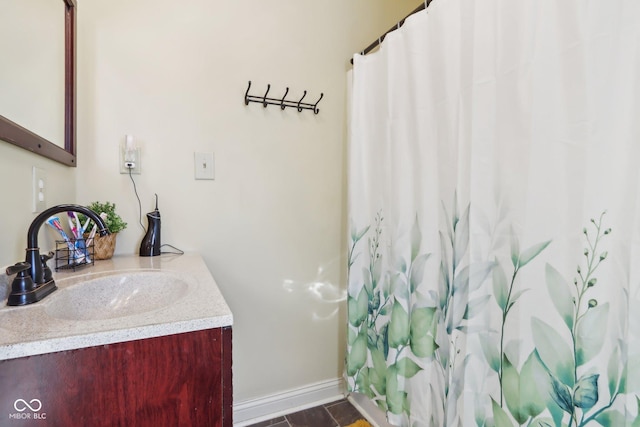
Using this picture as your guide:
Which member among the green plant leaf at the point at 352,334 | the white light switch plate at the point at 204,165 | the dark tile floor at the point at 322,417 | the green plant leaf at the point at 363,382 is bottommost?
the dark tile floor at the point at 322,417

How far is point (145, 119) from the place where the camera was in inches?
48.5

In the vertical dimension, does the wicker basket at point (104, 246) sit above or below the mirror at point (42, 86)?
below

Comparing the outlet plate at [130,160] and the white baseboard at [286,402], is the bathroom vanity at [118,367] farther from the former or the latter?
the white baseboard at [286,402]

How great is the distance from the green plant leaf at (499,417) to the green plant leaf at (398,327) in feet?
1.14

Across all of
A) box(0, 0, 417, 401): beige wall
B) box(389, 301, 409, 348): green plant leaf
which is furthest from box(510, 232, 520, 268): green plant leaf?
box(0, 0, 417, 401): beige wall

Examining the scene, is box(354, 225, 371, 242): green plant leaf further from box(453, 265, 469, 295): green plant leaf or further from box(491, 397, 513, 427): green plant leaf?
box(491, 397, 513, 427): green plant leaf

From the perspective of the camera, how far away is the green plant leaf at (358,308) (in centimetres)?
139

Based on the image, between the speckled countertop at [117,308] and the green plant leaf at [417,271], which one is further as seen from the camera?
the green plant leaf at [417,271]

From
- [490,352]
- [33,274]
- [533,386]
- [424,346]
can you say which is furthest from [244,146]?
[533,386]

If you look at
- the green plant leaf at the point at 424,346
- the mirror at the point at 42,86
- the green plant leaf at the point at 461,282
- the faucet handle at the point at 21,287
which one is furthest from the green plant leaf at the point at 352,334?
the mirror at the point at 42,86

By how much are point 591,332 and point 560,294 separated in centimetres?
8

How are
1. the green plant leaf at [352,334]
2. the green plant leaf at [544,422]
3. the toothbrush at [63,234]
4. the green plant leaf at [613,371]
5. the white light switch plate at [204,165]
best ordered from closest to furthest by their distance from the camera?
the green plant leaf at [613,371] < the green plant leaf at [544,422] < the toothbrush at [63,234] < the white light switch plate at [204,165] < the green plant leaf at [352,334]

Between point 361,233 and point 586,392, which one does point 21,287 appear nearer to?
point 361,233

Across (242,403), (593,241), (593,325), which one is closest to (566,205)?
(593,241)
